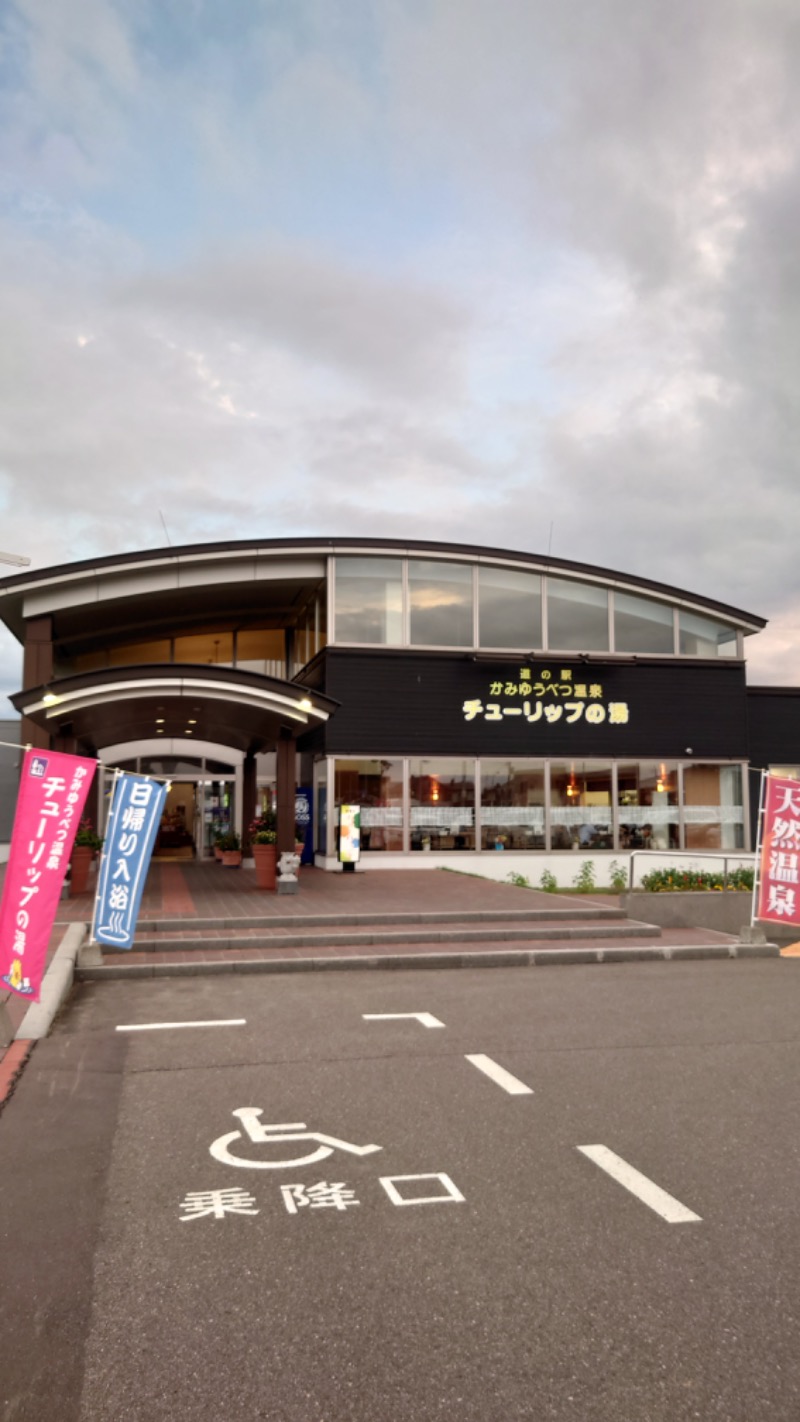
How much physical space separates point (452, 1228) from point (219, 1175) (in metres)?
1.34

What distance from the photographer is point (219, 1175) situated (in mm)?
5145

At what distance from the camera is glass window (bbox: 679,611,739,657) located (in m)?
26.3

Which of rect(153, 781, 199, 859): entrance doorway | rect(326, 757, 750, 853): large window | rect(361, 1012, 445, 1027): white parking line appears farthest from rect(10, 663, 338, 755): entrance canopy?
rect(153, 781, 199, 859): entrance doorway

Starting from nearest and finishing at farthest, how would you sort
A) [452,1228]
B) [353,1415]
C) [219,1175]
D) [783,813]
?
1. [353,1415]
2. [452,1228]
3. [219,1175]
4. [783,813]

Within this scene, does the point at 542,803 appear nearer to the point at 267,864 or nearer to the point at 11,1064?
the point at 267,864

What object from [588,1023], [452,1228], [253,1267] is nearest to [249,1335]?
[253,1267]

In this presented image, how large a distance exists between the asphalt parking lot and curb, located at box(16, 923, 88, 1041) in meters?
0.20

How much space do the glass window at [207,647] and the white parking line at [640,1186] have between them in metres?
24.0

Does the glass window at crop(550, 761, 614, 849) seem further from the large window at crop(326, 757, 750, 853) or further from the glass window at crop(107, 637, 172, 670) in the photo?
the glass window at crop(107, 637, 172, 670)

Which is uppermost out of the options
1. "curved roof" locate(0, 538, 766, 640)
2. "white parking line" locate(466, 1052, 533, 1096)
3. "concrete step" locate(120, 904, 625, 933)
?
"curved roof" locate(0, 538, 766, 640)

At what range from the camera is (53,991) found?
9.22m

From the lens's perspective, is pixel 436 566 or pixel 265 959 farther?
pixel 436 566

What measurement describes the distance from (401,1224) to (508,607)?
20.9 meters

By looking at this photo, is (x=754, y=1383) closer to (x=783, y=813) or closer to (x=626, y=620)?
(x=783, y=813)
